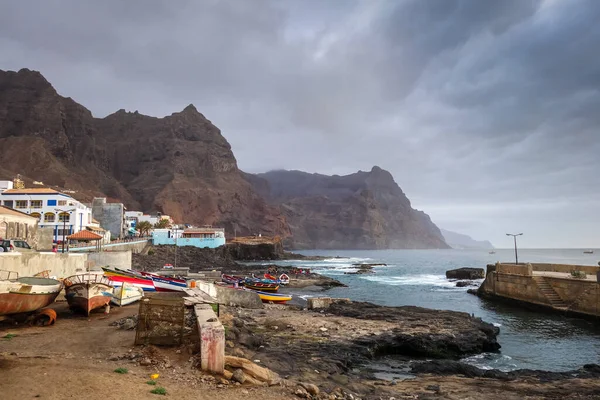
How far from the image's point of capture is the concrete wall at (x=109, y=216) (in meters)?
90.1

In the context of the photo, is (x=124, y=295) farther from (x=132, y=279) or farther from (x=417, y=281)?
(x=417, y=281)

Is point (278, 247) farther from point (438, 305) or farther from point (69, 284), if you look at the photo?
point (69, 284)

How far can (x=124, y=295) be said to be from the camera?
779 inches

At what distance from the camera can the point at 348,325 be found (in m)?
21.3

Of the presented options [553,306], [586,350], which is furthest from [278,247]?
[586,350]

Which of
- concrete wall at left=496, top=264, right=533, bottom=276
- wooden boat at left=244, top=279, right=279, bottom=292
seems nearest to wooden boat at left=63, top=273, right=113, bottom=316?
wooden boat at left=244, top=279, right=279, bottom=292

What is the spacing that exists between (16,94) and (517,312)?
706 ft

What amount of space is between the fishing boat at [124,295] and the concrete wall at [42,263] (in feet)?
17.5

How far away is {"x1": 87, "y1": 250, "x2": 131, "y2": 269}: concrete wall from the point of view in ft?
108

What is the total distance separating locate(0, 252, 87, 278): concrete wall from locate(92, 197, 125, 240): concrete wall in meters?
68.1

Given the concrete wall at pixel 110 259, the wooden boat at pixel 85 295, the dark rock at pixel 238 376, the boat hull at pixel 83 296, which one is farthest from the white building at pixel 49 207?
the dark rock at pixel 238 376

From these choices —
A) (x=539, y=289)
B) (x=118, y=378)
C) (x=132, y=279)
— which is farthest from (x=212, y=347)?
(x=539, y=289)

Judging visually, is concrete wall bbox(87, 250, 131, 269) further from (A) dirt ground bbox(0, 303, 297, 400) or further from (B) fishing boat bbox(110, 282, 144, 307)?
(A) dirt ground bbox(0, 303, 297, 400)

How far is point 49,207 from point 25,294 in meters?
57.2
